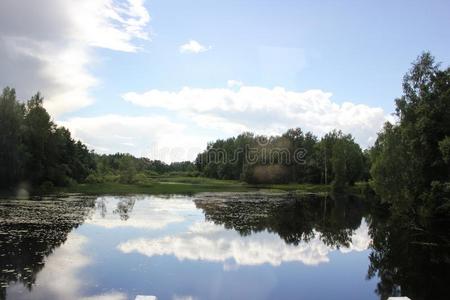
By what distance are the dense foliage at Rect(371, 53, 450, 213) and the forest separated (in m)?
0.07

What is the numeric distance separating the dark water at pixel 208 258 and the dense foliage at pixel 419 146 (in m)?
3.52

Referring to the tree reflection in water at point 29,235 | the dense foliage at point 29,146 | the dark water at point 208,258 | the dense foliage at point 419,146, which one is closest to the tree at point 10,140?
the dense foliage at point 29,146

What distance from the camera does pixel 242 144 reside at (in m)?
134

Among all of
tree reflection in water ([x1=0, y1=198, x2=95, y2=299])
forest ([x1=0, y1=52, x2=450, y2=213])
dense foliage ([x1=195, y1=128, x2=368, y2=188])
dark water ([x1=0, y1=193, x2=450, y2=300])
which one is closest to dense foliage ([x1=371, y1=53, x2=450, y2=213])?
forest ([x1=0, y1=52, x2=450, y2=213])

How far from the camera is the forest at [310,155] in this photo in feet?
115

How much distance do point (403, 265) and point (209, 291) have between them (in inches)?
428

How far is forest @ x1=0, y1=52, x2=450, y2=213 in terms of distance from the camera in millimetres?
35188

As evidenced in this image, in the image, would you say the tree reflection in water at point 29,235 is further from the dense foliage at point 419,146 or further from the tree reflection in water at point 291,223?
the dense foliage at point 419,146

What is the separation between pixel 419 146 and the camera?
119 feet

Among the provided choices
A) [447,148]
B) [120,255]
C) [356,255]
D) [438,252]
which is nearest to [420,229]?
[447,148]

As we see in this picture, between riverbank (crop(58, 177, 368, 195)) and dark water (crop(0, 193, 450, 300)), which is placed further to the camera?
riverbank (crop(58, 177, 368, 195))

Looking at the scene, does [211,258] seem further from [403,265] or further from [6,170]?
[6,170]

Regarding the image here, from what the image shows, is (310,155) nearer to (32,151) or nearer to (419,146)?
(32,151)

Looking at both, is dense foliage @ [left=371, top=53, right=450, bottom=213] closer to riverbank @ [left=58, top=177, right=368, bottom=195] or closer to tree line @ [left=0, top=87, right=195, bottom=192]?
riverbank @ [left=58, top=177, right=368, bottom=195]
